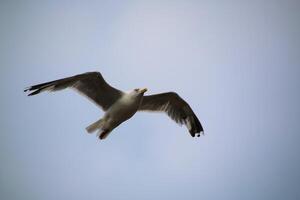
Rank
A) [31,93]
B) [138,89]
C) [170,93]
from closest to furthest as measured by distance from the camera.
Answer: [31,93]
[138,89]
[170,93]

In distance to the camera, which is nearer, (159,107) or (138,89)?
(138,89)

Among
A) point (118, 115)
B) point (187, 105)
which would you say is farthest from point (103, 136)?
point (187, 105)

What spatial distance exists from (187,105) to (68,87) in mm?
2378

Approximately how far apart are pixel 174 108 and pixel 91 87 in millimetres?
1784

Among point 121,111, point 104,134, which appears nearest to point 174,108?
point 121,111

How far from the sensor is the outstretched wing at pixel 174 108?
428 inches

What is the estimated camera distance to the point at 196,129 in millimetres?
11250

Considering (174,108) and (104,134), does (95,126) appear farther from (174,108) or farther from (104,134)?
(174,108)

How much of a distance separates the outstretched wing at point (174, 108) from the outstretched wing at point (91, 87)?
2.70ft

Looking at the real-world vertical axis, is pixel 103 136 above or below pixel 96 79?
below

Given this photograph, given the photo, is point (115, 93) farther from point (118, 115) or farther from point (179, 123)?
point (179, 123)

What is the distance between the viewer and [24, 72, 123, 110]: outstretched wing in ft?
32.0

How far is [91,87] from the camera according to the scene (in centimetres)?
1017

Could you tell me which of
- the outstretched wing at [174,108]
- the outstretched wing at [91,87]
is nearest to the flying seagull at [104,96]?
the outstretched wing at [91,87]
